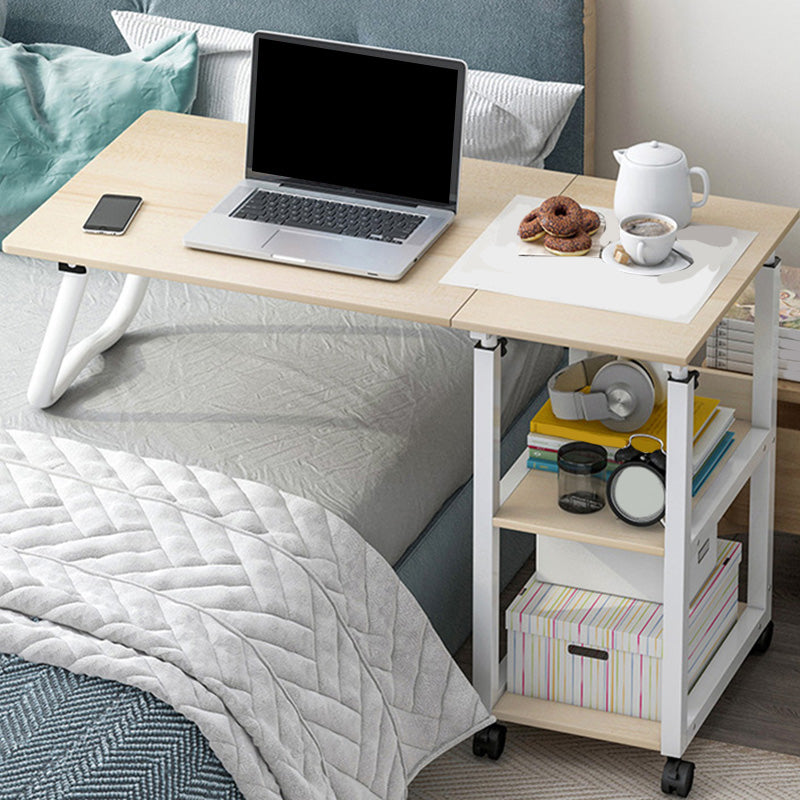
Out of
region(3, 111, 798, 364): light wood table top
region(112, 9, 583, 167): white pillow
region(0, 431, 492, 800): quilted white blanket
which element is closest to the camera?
region(0, 431, 492, 800): quilted white blanket

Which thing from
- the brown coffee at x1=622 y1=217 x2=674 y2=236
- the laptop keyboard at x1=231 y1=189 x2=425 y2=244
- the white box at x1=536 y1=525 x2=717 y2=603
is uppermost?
the brown coffee at x1=622 y1=217 x2=674 y2=236

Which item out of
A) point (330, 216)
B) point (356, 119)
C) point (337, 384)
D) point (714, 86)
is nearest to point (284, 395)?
point (337, 384)

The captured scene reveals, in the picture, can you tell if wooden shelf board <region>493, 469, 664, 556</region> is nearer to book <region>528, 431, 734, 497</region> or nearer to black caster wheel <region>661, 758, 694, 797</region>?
book <region>528, 431, 734, 497</region>

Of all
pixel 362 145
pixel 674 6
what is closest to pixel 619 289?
pixel 362 145

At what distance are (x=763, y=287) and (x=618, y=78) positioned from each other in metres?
0.73

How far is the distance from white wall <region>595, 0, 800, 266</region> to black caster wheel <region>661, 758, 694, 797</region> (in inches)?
41.5

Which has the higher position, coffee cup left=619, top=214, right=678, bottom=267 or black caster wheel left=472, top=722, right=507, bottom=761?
coffee cup left=619, top=214, right=678, bottom=267

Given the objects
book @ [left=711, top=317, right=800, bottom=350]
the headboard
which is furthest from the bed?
book @ [left=711, top=317, right=800, bottom=350]

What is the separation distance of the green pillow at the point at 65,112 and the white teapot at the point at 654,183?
96 centimetres

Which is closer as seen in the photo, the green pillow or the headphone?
the headphone

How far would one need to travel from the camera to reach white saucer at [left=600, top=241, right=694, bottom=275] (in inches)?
82.4

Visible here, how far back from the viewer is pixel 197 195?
2.32 meters

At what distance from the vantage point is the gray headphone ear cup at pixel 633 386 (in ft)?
7.41

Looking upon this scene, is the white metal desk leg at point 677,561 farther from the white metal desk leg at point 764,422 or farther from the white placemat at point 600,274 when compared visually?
the white metal desk leg at point 764,422
